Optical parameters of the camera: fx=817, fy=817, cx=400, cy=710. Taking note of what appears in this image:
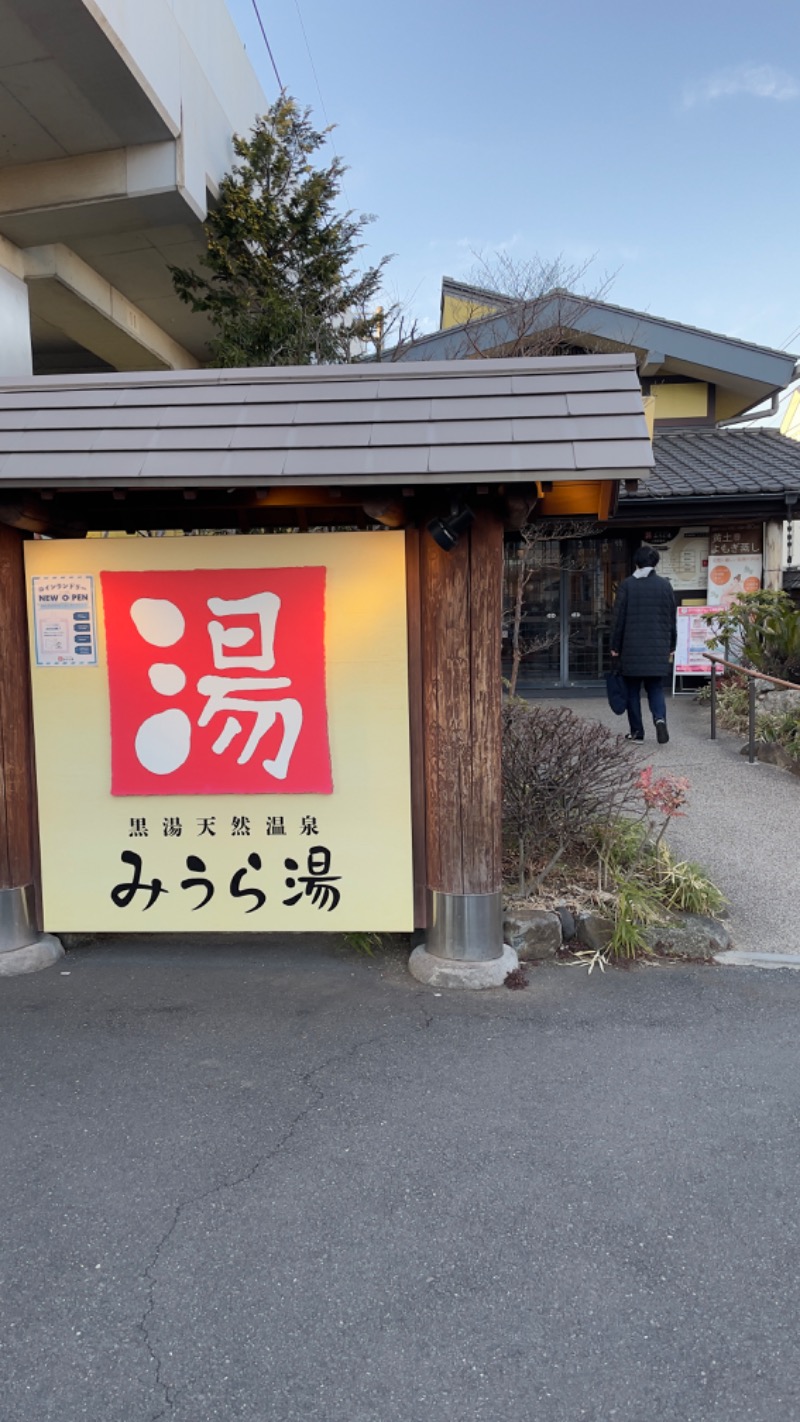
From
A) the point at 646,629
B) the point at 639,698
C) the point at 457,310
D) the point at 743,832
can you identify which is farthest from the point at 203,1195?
the point at 457,310

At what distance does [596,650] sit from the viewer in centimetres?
1188

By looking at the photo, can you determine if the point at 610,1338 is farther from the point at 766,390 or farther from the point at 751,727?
the point at 766,390

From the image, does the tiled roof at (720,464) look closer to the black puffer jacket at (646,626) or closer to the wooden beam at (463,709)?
the black puffer jacket at (646,626)

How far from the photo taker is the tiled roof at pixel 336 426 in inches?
136

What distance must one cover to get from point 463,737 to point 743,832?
2.96m

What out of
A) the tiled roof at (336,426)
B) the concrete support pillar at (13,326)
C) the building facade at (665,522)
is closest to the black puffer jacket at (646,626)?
the building facade at (665,522)

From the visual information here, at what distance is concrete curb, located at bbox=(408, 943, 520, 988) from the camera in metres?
3.98

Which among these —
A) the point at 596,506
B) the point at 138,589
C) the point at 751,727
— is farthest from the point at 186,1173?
the point at 751,727

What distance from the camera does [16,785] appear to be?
165 inches

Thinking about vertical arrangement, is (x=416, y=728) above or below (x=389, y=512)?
below

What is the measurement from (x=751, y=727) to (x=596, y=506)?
3802 mm

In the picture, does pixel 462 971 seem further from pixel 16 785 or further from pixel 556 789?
pixel 16 785

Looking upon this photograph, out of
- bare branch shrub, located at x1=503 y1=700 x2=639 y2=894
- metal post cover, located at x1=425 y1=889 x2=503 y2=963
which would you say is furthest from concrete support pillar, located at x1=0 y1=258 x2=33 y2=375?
metal post cover, located at x1=425 y1=889 x2=503 y2=963

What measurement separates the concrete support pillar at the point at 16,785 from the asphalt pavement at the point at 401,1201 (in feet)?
1.17
